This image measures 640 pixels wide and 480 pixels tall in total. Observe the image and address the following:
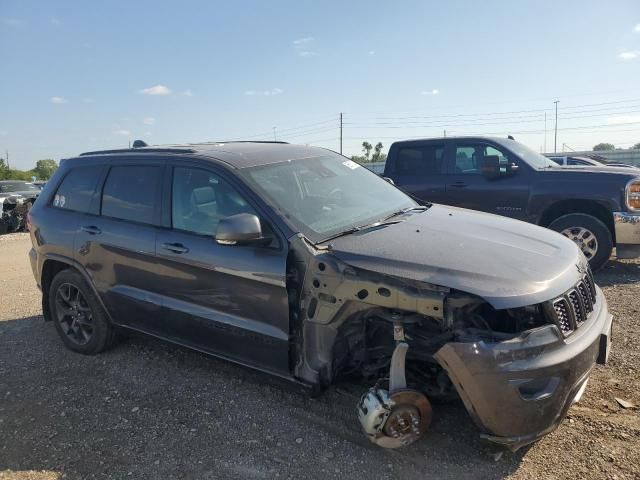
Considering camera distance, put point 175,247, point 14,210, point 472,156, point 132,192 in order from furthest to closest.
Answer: point 14,210
point 472,156
point 132,192
point 175,247

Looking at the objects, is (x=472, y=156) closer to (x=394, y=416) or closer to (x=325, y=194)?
(x=325, y=194)

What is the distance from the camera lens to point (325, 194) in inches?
144

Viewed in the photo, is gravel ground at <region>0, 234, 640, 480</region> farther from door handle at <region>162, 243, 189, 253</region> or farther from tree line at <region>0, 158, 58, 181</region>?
tree line at <region>0, 158, 58, 181</region>

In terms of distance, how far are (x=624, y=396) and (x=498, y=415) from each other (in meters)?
1.44

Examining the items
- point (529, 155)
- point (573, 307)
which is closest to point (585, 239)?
point (529, 155)

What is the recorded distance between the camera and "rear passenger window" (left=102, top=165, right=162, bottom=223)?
12.7 feet

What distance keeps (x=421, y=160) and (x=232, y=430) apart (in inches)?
223

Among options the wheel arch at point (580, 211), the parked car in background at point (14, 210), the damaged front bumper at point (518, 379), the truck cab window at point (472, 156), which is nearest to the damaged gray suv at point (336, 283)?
the damaged front bumper at point (518, 379)

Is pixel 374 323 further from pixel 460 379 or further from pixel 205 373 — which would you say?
pixel 205 373

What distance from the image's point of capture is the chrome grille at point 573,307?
2.62m

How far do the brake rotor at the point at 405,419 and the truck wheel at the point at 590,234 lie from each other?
14.9ft

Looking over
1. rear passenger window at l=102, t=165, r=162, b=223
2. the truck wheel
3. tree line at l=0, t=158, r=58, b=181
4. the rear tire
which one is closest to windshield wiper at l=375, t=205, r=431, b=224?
rear passenger window at l=102, t=165, r=162, b=223

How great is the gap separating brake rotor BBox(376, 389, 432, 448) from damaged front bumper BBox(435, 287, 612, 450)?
0.32m

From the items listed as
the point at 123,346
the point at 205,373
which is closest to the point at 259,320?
the point at 205,373
